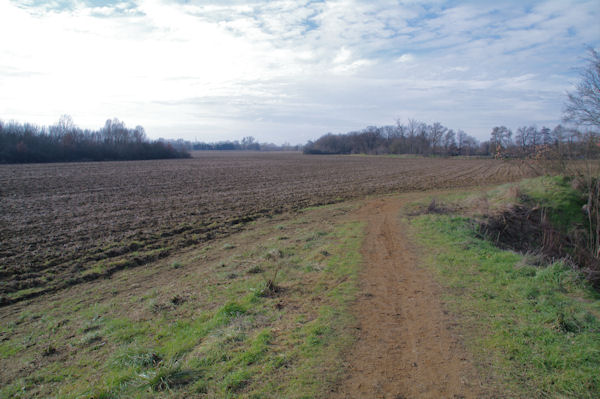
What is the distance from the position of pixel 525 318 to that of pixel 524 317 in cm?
4

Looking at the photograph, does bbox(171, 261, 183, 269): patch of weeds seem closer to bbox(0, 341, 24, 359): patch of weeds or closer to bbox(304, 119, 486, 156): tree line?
bbox(0, 341, 24, 359): patch of weeds

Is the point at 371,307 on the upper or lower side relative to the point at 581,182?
lower

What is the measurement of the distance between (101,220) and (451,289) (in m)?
15.3

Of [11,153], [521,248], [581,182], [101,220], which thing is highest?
[11,153]

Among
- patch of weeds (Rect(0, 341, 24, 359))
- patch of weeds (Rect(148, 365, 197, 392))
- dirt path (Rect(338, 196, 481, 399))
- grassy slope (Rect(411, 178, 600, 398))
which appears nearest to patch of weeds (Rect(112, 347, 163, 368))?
patch of weeds (Rect(148, 365, 197, 392))

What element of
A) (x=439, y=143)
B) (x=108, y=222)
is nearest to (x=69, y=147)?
(x=108, y=222)

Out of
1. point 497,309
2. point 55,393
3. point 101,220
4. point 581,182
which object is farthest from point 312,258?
point 581,182

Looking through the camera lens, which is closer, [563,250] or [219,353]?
[219,353]

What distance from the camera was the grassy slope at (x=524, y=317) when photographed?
4.34 meters

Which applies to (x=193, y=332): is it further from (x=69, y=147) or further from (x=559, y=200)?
(x=69, y=147)

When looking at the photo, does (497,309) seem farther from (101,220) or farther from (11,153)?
(11,153)

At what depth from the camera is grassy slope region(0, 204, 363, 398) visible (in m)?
4.45

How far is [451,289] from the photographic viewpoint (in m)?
7.13

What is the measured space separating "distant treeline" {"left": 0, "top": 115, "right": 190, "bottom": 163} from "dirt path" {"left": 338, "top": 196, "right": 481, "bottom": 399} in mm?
79917
